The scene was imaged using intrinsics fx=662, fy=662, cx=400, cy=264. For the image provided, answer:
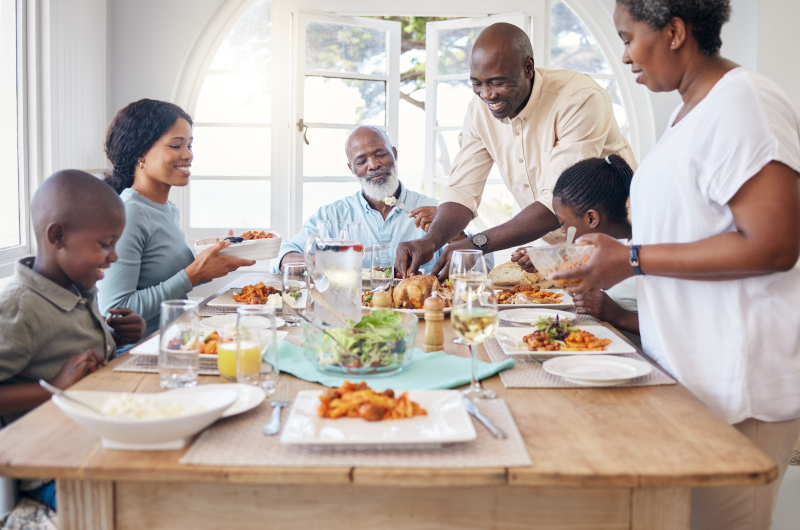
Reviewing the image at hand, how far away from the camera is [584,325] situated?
2.06m

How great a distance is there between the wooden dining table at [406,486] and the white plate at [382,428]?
0.06m

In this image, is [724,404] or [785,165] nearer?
[785,165]

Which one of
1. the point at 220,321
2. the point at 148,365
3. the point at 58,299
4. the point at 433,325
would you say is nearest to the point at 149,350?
the point at 148,365

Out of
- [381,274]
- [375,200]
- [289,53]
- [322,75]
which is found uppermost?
[289,53]

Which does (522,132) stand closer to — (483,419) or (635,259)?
(635,259)

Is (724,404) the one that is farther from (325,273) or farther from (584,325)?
(325,273)

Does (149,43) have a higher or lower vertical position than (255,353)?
higher

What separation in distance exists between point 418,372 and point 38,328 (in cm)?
92

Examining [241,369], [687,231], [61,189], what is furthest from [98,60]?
[687,231]

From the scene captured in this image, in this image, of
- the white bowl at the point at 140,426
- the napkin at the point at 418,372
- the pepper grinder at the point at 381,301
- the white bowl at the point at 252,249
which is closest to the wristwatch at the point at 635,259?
the napkin at the point at 418,372

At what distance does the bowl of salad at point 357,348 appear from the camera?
1.50m

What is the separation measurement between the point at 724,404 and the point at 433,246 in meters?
1.58

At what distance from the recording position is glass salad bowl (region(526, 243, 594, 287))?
1622 millimetres

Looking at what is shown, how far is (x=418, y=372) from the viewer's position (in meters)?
1.56
